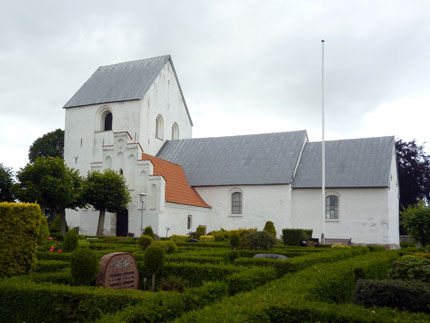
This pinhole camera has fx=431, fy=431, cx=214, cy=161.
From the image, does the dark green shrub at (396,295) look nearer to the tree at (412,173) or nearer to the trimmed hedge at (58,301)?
the trimmed hedge at (58,301)

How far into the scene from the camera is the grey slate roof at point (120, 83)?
34.6 meters

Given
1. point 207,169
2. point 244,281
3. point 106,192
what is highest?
point 207,169

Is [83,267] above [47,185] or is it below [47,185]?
below

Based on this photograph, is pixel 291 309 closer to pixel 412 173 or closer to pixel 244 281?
pixel 244 281

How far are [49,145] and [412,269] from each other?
45.3 meters

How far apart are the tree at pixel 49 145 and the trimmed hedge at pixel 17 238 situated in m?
41.1

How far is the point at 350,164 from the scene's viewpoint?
2955 centimetres

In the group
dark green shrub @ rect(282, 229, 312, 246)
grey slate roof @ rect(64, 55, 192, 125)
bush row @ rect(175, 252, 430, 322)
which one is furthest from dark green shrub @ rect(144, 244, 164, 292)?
grey slate roof @ rect(64, 55, 192, 125)

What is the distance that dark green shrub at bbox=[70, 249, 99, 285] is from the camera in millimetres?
7819

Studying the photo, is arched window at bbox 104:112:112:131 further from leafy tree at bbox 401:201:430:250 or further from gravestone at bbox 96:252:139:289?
gravestone at bbox 96:252:139:289

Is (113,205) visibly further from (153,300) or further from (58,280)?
(153,300)

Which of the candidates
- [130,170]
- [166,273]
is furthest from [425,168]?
[166,273]

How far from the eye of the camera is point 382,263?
1238cm

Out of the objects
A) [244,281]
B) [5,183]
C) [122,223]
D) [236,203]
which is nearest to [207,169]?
[236,203]
